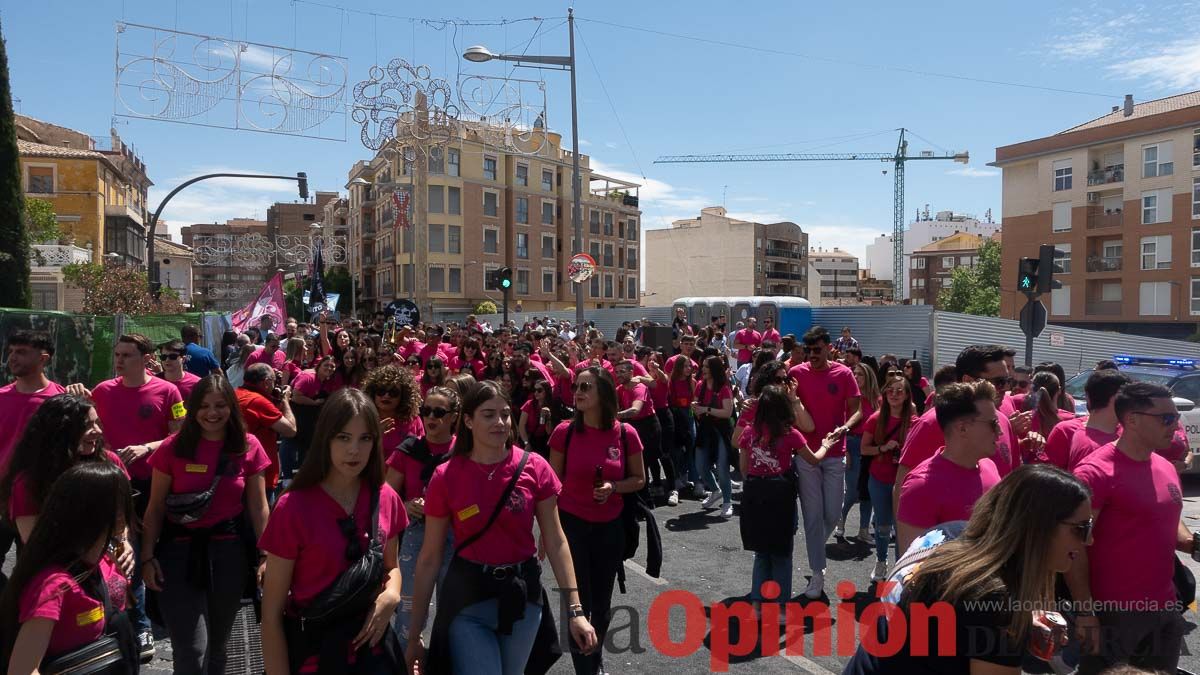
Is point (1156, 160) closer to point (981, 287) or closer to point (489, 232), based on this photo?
point (981, 287)

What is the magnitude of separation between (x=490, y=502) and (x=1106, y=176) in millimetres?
53373

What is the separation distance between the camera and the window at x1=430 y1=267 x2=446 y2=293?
5619 cm

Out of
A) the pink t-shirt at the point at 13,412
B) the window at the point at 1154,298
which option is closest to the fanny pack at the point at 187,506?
the pink t-shirt at the point at 13,412

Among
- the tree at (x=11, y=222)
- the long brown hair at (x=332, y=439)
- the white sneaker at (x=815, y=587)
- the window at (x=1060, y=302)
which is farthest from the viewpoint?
the window at (x=1060, y=302)

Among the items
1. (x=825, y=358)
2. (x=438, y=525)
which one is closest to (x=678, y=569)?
(x=825, y=358)

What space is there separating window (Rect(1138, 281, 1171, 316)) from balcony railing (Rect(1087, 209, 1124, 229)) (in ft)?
12.3

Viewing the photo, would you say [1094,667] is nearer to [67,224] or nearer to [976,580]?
[976,580]

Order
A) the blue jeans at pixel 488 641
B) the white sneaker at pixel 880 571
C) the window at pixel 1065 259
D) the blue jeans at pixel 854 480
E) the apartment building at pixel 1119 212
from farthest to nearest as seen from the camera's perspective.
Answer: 1. the window at pixel 1065 259
2. the apartment building at pixel 1119 212
3. the blue jeans at pixel 854 480
4. the white sneaker at pixel 880 571
5. the blue jeans at pixel 488 641

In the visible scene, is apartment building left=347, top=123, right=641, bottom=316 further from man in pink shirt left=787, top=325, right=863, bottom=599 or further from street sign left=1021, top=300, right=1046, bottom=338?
man in pink shirt left=787, top=325, right=863, bottom=599

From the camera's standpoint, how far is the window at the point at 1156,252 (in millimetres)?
45256

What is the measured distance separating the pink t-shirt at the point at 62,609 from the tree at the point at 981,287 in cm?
7448

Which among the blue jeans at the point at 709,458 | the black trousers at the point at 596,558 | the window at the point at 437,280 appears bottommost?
the blue jeans at the point at 709,458

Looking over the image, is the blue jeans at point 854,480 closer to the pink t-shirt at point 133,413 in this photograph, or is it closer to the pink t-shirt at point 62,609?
the pink t-shirt at point 133,413

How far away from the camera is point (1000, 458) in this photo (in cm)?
421
